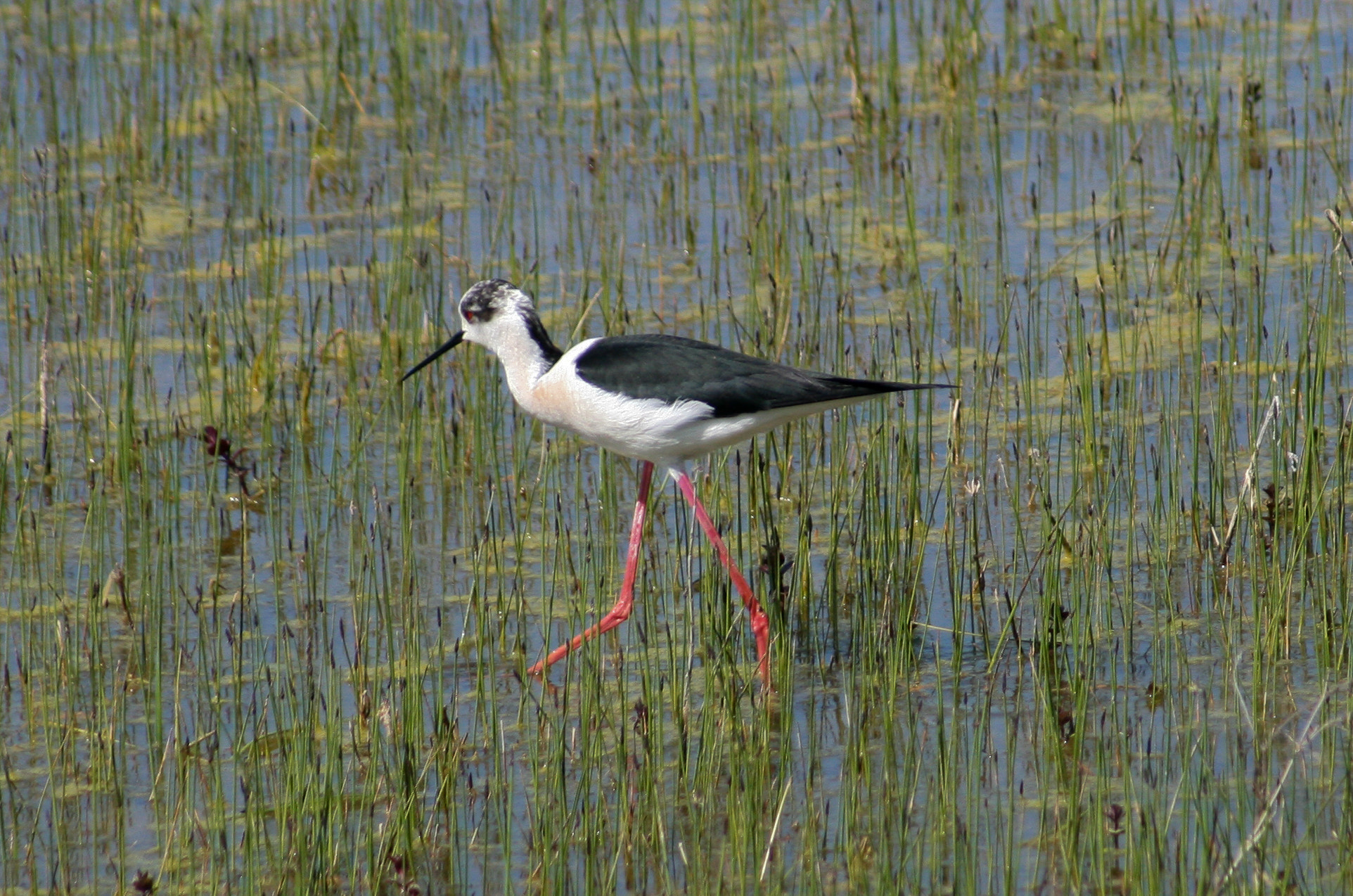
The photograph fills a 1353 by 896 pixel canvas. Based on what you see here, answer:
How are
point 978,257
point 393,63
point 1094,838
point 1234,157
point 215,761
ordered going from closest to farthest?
1. point 1094,838
2. point 215,761
3. point 978,257
4. point 1234,157
5. point 393,63

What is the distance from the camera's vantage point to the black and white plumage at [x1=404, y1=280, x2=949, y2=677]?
534 cm

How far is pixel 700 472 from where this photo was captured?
648cm

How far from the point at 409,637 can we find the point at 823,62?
5952 mm

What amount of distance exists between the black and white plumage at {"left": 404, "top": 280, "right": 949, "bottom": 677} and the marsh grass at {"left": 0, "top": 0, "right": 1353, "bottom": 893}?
0.21 m

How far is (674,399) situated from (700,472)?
1069 millimetres

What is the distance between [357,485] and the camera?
21.2 feet

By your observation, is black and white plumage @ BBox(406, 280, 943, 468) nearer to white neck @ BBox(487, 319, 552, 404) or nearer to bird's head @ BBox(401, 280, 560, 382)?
white neck @ BBox(487, 319, 552, 404)

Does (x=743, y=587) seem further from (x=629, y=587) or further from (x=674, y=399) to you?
(x=674, y=399)

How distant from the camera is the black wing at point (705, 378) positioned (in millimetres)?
5297

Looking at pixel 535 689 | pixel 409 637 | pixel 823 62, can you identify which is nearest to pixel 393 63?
pixel 823 62

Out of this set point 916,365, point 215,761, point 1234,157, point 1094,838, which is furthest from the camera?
point 1234,157

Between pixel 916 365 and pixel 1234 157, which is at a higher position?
pixel 1234 157

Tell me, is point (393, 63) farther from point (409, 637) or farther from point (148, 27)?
point (409, 637)

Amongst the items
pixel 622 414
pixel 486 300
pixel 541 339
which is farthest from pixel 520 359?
pixel 622 414
